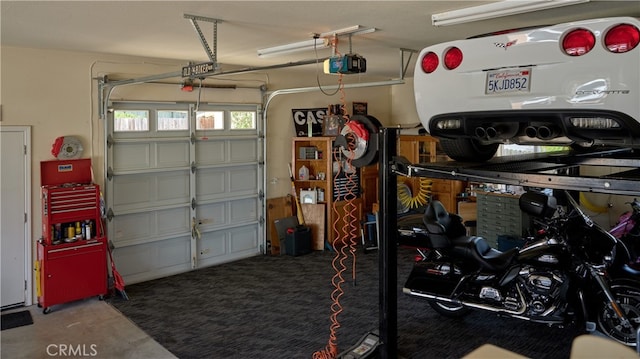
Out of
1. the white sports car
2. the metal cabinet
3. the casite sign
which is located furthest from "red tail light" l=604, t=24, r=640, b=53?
the casite sign

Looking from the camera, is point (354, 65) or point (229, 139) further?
point (229, 139)

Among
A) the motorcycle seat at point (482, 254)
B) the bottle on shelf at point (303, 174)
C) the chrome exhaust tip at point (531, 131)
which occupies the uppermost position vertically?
the chrome exhaust tip at point (531, 131)

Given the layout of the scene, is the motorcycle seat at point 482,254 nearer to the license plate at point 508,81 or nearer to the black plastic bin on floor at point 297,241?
the license plate at point 508,81

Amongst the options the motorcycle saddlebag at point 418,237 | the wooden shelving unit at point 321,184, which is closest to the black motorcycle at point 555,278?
the motorcycle saddlebag at point 418,237

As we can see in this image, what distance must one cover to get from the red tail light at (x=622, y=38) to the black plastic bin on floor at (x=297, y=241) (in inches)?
233

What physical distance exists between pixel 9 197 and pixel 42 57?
61.5 inches

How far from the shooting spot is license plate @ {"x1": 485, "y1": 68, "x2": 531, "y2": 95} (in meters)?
2.34

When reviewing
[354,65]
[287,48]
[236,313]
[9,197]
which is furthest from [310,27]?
[9,197]

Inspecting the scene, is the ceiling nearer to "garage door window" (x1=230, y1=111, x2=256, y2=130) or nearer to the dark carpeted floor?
"garage door window" (x1=230, y1=111, x2=256, y2=130)

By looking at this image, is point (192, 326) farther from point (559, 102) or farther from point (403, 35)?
point (559, 102)

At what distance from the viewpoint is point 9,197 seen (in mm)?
5508

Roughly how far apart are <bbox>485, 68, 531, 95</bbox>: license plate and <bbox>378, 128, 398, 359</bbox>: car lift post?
38.6 inches

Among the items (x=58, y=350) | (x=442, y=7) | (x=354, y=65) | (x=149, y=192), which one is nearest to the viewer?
(x=442, y=7)

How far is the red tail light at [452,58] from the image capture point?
2592 mm
